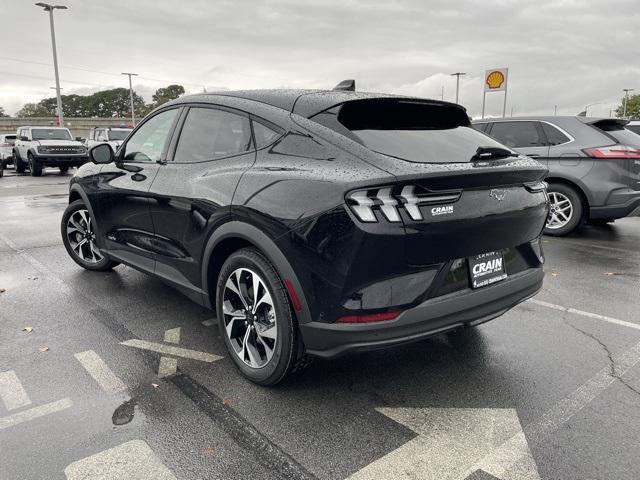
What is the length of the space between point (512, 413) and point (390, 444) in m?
0.74

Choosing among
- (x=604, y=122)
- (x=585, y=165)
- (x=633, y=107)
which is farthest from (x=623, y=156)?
(x=633, y=107)

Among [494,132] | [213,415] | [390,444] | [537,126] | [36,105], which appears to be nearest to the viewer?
[390,444]

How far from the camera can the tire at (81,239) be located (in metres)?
5.19

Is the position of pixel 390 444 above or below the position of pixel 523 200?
below

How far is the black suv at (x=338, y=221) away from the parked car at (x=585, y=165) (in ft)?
14.3

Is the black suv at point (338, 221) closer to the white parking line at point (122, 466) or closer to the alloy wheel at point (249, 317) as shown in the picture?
the alloy wheel at point (249, 317)

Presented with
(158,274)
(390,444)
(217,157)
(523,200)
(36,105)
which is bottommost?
(390,444)

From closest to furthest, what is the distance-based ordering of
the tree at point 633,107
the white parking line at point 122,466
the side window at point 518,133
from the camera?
the white parking line at point 122,466
the side window at point 518,133
the tree at point 633,107

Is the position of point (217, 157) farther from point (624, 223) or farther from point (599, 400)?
point (624, 223)

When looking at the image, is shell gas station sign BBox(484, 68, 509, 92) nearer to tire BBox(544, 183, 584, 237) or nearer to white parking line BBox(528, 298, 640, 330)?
tire BBox(544, 183, 584, 237)

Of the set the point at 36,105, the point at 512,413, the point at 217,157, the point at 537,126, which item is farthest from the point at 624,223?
the point at 36,105

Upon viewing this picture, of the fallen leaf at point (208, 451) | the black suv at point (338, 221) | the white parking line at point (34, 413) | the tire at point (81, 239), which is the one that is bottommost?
the fallen leaf at point (208, 451)

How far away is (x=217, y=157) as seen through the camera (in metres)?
3.26

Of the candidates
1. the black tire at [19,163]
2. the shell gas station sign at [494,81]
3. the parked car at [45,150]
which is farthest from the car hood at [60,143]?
the shell gas station sign at [494,81]
